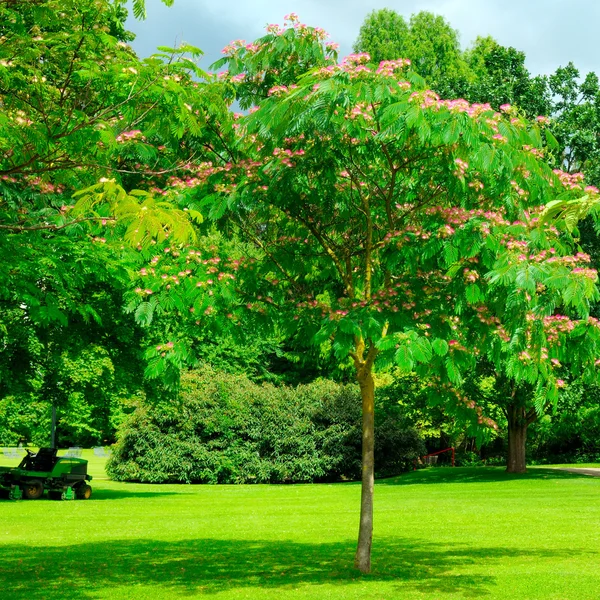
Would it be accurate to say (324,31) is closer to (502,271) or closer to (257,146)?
(257,146)

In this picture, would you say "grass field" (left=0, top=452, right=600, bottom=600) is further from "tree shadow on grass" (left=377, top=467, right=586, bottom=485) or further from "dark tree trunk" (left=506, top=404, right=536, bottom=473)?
"dark tree trunk" (left=506, top=404, right=536, bottom=473)

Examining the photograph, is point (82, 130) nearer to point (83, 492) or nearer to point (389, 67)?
point (389, 67)

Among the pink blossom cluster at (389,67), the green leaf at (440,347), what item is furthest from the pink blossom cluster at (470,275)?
the pink blossom cluster at (389,67)

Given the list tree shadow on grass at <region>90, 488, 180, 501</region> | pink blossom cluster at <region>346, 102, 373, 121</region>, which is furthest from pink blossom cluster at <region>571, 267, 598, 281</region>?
tree shadow on grass at <region>90, 488, 180, 501</region>

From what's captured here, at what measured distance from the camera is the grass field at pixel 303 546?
10.6m

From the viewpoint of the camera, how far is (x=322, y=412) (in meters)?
34.9

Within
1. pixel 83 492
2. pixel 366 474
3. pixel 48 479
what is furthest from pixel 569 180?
pixel 48 479

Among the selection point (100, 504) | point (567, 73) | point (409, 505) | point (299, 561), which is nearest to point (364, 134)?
A: point (299, 561)

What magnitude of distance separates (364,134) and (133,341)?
941 cm

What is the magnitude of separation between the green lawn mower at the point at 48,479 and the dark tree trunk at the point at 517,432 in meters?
15.3

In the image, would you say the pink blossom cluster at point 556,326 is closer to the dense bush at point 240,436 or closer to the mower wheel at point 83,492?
the mower wheel at point 83,492

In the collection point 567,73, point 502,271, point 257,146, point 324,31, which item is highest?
point 567,73

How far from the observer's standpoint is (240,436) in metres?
34.6

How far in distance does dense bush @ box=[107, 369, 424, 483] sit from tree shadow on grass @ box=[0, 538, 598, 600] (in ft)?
59.7
